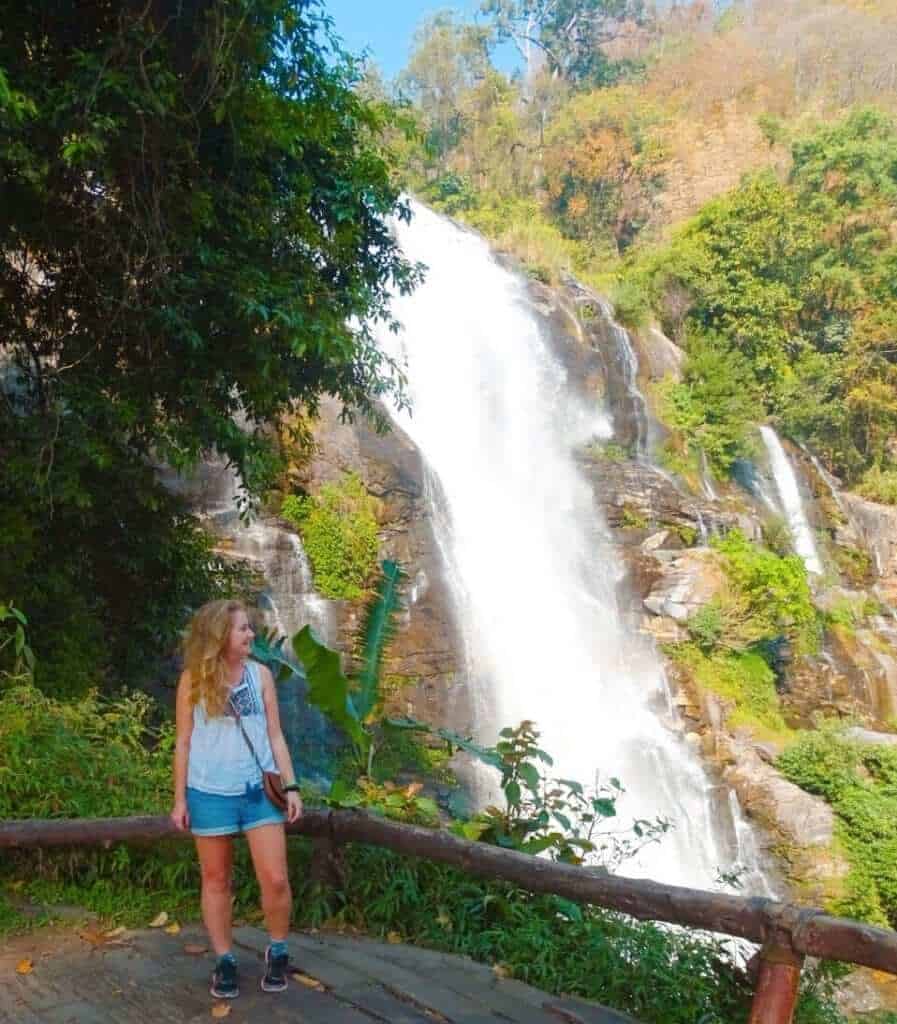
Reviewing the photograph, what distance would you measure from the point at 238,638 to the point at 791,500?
21.6 m

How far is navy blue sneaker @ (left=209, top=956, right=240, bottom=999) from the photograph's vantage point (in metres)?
3.48

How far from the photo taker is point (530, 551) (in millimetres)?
18094

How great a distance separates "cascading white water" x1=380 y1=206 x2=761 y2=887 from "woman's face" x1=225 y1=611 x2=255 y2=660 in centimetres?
840

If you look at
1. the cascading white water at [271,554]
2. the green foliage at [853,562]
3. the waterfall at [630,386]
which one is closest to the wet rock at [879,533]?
the green foliage at [853,562]

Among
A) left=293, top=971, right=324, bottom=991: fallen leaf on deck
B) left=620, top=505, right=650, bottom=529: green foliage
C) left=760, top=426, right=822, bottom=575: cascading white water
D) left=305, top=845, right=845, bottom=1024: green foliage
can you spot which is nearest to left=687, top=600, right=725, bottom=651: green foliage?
left=620, top=505, right=650, bottom=529: green foliage

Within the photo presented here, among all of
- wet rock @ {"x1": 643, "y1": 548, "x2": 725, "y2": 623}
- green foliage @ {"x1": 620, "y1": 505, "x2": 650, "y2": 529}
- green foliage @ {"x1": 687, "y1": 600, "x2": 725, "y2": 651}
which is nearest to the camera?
green foliage @ {"x1": 687, "y1": 600, "x2": 725, "y2": 651}

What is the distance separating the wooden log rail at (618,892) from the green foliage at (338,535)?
9.67 metres

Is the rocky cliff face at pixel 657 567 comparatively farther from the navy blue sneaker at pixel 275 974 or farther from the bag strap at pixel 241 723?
the bag strap at pixel 241 723

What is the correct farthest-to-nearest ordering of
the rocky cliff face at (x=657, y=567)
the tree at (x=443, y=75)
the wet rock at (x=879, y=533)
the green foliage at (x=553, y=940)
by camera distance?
the tree at (x=443, y=75) < the wet rock at (x=879, y=533) < the rocky cliff face at (x=657, y=567) < the green foliage at (x=553, y=940)

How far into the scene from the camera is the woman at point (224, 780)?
11.3 feet

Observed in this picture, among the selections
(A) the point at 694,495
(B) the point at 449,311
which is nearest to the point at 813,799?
(A) the point at 694,495

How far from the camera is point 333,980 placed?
3701 millimetres

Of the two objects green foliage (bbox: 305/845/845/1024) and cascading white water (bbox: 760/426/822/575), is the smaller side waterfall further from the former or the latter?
cascading white water (bbox: 760/426/822/575)

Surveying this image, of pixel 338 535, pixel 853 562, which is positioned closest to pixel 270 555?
pixel 338 535
